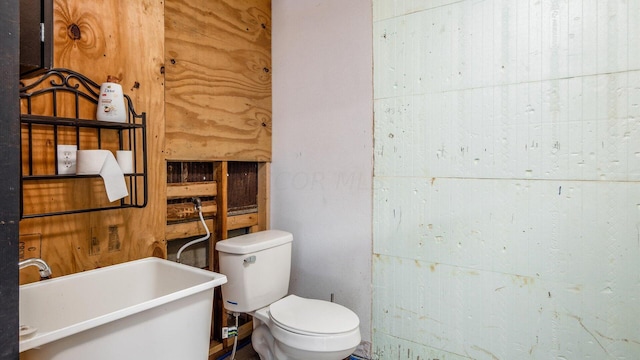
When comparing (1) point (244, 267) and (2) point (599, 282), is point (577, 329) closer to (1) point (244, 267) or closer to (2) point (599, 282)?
(2) point (599, 282)

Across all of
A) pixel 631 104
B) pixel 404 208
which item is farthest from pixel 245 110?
pixel 631 104

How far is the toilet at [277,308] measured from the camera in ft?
4.76

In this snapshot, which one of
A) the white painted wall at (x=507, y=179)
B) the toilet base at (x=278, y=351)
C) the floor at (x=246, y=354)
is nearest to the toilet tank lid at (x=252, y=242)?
the toilet base at (x=278, y=351)

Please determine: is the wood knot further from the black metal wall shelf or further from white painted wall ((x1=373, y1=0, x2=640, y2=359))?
white painted wall ((x1=373, y1=0, x2=640, y2=359))

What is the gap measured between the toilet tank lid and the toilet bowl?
290 mm

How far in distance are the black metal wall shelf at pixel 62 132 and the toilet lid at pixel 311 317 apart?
77cm

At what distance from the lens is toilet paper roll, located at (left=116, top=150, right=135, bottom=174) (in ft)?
4.28

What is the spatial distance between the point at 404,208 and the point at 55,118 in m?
1.49

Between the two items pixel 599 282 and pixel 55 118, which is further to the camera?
pixel 599 282

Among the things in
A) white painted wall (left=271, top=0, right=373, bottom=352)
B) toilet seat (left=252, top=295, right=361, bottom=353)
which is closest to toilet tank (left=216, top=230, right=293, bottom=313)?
toilet seat (left=252, top=295, right=361, bottom=353)

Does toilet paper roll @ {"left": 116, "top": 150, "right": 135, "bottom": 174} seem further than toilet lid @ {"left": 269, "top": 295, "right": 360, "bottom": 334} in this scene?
No

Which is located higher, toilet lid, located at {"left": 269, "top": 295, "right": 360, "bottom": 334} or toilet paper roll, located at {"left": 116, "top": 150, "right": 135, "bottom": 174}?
toilet paper roll, located at {"left": 116, "top": 150, "right": 135, "bottom": 174}

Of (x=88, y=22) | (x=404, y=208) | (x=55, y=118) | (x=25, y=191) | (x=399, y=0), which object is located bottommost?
(x=404, y=208)

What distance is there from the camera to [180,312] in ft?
3.52
